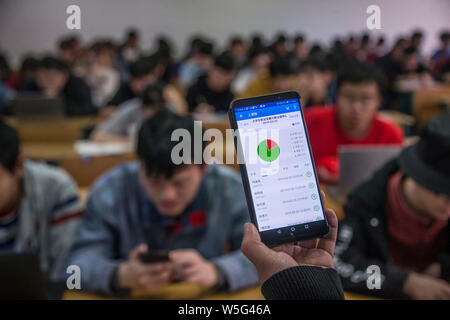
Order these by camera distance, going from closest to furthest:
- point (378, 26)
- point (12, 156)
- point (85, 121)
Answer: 1. point (378, 26)
2. point (12, 156)
3. point (85, 121)

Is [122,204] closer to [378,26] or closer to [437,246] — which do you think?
[437,246]

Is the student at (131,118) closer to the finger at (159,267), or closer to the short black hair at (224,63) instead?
the short black hair at (224,63)

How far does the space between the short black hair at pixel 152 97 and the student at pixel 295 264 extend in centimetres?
242

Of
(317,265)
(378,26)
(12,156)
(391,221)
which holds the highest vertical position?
(378,26)

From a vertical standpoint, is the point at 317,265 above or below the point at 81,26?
below

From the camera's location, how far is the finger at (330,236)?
41cm

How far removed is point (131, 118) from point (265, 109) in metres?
2.78

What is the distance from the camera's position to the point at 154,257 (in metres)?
1.17

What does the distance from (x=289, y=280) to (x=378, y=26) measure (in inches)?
12.3

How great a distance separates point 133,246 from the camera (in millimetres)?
1397

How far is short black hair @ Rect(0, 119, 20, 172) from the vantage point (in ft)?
4.49

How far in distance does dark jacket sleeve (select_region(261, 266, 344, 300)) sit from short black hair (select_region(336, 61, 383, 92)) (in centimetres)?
173

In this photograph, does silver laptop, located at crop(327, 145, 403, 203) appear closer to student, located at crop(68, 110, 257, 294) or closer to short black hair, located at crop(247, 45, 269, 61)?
student, located at crop(68, 110, 257, 294)

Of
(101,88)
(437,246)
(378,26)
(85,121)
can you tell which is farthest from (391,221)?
(101,88)
